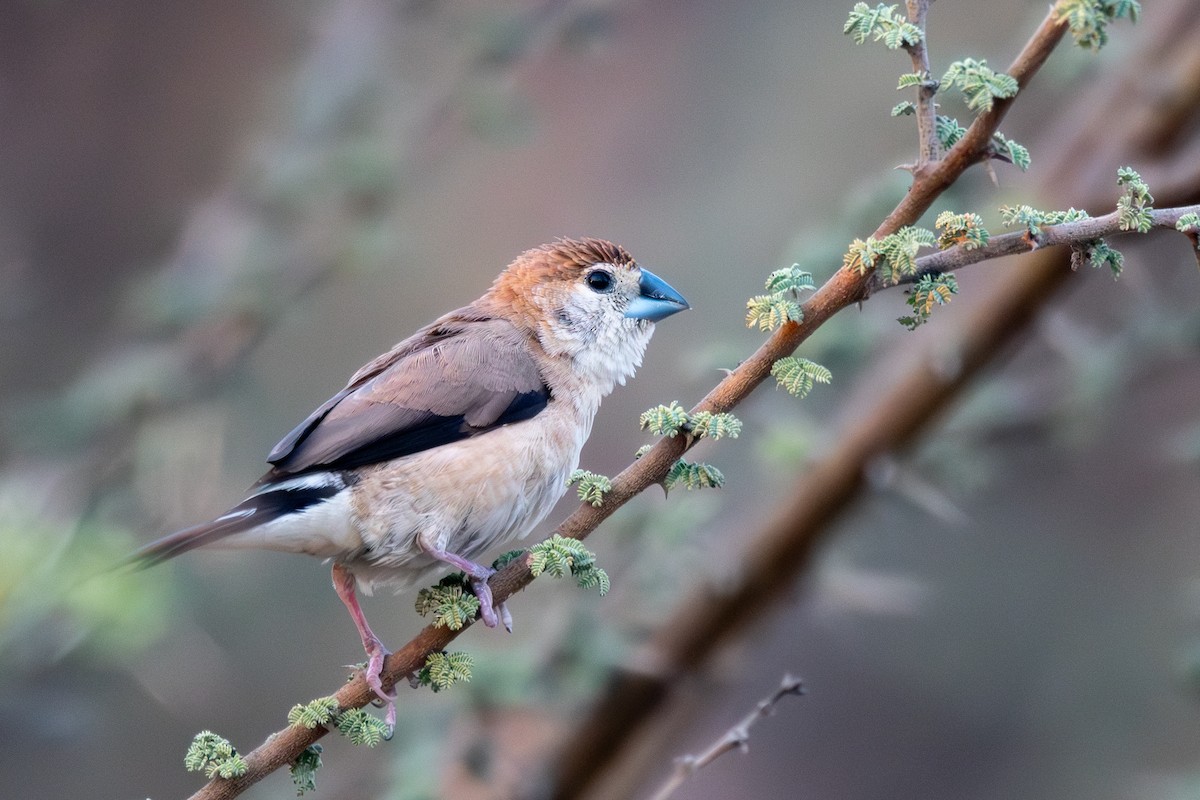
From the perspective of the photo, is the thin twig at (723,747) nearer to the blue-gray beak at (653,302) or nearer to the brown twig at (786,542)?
the brown twig at (786,542)

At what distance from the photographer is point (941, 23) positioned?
9.20m

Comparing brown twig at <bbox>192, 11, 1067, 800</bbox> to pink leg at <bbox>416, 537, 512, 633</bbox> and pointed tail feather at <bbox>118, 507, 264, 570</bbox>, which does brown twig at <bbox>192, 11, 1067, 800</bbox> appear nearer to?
pink leg at <bbox>416, 537, 512, 633</bbox>

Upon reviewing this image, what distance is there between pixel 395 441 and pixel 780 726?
4.83 m

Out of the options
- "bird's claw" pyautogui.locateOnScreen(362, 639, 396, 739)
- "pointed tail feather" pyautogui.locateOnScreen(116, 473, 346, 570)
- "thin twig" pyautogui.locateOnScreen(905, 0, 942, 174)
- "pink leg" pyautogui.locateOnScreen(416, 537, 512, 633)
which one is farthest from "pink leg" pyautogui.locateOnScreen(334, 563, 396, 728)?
"thin twig" pyautogui.locateOnScreen(905, 0, 942, 174)

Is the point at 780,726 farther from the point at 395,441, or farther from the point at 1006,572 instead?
the point at 395,441

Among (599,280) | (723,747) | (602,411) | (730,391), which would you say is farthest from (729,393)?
(602,411)

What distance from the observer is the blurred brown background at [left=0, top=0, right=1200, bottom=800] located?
494 centimetres

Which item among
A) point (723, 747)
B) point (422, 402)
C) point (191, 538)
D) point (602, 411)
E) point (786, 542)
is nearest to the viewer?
point (723, 747)

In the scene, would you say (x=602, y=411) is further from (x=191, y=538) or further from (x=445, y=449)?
(x=191, y=538)

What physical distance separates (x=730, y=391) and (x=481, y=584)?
3.30ft

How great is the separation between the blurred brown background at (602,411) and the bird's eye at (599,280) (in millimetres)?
519

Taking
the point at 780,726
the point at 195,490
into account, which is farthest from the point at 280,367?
the point at 780,726

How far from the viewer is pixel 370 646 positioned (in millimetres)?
3912

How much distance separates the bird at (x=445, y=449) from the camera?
12.6 ft
